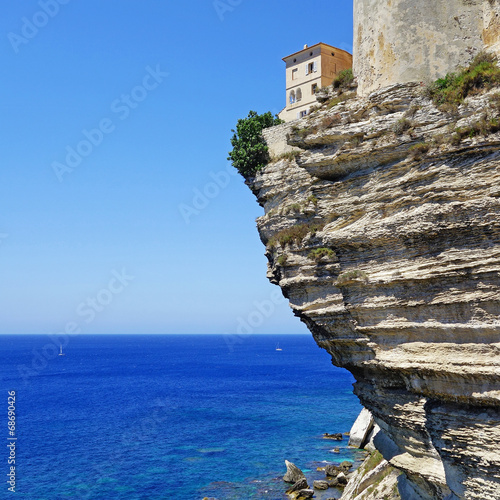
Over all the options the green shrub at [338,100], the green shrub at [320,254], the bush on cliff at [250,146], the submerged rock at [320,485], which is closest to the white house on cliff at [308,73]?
the bush on cliff at [250,146]

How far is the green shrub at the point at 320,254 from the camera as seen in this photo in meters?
24.8

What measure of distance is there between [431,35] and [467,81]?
249 cm

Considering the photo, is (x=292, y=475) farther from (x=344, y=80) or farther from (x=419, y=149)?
(x=419, y=149)

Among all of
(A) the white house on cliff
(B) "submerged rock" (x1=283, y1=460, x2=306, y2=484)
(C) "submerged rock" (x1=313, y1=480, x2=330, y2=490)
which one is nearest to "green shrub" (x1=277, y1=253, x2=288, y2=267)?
(A) the white house on cliff

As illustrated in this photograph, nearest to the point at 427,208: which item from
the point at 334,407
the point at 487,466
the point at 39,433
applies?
the point at 487,466

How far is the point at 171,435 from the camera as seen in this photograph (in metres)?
61.6

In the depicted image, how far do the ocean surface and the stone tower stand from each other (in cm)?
3339

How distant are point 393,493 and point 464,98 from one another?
1973 cm

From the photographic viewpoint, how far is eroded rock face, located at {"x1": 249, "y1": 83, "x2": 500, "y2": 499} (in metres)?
14.7

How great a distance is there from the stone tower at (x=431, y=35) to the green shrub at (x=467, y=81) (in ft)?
1.78

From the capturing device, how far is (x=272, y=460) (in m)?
50.6

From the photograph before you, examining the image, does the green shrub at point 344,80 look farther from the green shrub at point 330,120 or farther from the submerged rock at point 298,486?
the submerged rock at point 298,486

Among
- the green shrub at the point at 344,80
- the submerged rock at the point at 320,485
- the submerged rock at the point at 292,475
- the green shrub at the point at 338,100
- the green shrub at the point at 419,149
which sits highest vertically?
the green shrub at the point at 344,80

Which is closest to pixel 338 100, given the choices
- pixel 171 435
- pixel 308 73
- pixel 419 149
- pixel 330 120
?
pixel 330 120
